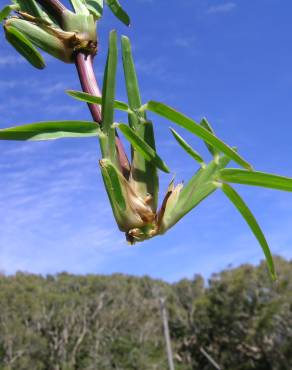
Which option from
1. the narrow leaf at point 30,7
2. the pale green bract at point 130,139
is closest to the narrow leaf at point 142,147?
the pale green bract at point 130,139

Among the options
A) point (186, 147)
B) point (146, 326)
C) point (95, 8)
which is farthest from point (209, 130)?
point (146, 326)

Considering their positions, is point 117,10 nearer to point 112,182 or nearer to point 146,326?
point 112,182

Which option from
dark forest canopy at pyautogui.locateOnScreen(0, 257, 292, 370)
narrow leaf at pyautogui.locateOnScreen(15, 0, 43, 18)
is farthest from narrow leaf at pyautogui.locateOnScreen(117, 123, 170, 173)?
dark forest canopy at pyautogui.locateOnScreen(0, 257, 292, 370)

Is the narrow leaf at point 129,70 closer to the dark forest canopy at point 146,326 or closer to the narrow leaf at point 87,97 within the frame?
the narrow leaf at point 87,97

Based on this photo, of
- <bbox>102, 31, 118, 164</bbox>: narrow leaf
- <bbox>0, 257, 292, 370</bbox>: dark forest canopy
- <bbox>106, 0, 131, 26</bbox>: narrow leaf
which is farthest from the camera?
<bbox>0, 257, 292, 370</bbox>: dark forest canopy

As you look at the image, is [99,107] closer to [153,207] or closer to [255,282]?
[153,207]

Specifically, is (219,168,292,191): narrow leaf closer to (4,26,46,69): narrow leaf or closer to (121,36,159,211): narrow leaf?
(121,36,159,211): narrow leaf
